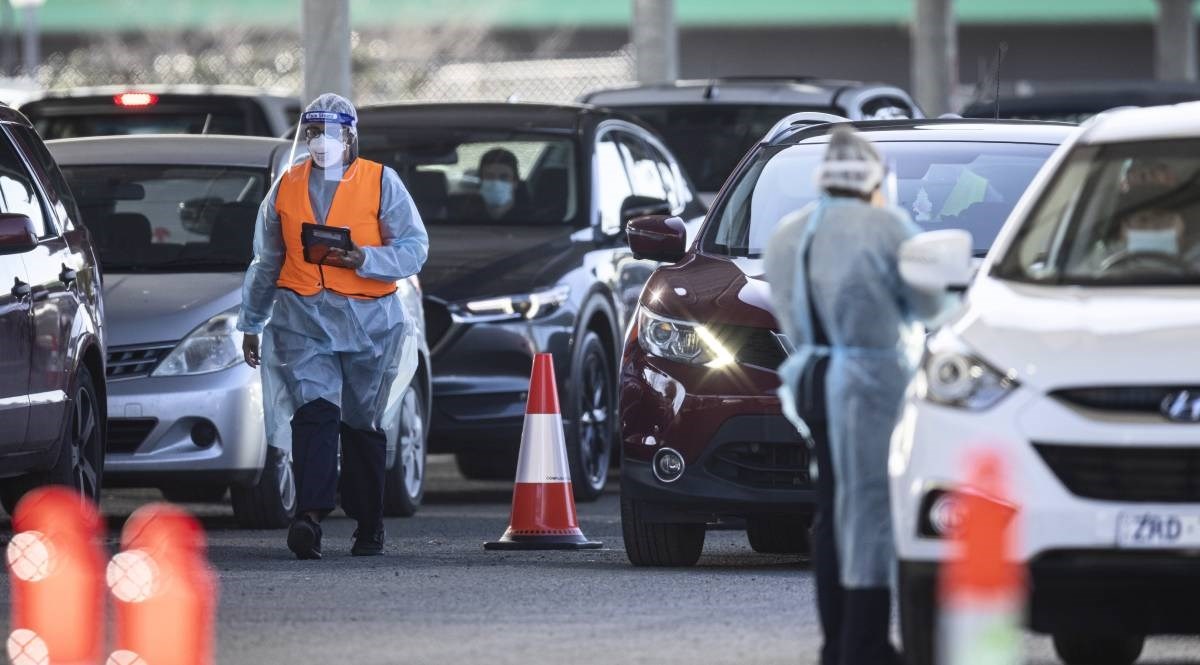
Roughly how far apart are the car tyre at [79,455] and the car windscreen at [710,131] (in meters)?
7.11

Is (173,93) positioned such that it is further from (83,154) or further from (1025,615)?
(1025,615)

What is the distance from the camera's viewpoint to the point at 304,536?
11.2 meters

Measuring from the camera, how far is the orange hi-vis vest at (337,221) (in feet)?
37.0

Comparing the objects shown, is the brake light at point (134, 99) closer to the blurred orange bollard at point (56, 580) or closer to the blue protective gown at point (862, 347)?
the blurred orange bollard at point (56, 580)

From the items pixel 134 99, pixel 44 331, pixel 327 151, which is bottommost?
pixel 44 331

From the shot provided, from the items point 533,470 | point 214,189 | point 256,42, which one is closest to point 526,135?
point 214,189

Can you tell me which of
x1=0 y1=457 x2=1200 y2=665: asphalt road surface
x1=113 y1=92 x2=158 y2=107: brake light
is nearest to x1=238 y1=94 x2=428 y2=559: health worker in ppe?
x1=0 y1=457 x2=1200 y2=665: asphalt road surface

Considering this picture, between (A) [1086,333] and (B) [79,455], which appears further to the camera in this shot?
(B) [79,455]

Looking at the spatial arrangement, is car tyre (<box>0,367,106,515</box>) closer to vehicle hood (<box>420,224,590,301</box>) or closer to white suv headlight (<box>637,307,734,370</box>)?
white suv headlight (<box>637,307,734,370</box>)

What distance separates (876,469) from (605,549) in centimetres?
454

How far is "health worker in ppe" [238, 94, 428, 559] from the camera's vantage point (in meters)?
11.3

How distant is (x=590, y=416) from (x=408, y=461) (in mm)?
1433

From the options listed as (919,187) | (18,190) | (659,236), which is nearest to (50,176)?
(18,190)

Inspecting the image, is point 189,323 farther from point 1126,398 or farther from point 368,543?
point 1126,398
